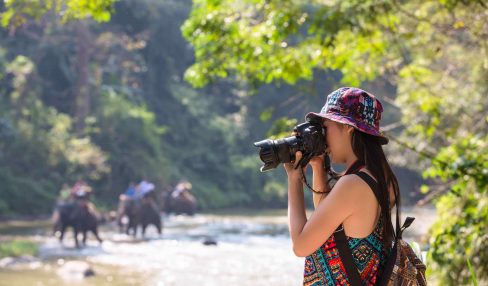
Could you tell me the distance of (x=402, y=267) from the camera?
2738 mm

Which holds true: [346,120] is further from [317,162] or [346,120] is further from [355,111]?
[317,162]

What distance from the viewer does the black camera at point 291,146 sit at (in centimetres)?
270

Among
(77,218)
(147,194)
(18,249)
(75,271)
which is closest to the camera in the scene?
(75,271)

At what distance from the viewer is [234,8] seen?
7.76m

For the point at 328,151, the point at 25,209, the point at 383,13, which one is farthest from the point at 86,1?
the point at 25,209

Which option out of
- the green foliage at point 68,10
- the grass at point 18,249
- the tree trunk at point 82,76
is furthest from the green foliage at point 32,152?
the green foliage at point 68,10

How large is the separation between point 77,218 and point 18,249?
8.05ft

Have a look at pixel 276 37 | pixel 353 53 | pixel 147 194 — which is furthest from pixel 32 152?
pixel 276 37

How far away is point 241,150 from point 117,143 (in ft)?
35.4

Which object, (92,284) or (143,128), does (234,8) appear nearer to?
(92,284)

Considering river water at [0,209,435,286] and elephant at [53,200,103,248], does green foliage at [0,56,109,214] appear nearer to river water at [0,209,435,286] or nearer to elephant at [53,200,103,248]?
river water at [0,209,435,286]

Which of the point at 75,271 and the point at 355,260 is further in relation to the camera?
the point at 75,271

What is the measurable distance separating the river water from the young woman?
8608 millimetres

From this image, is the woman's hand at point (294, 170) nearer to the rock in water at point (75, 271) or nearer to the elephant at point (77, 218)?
the rock in water at point (75, 271)
